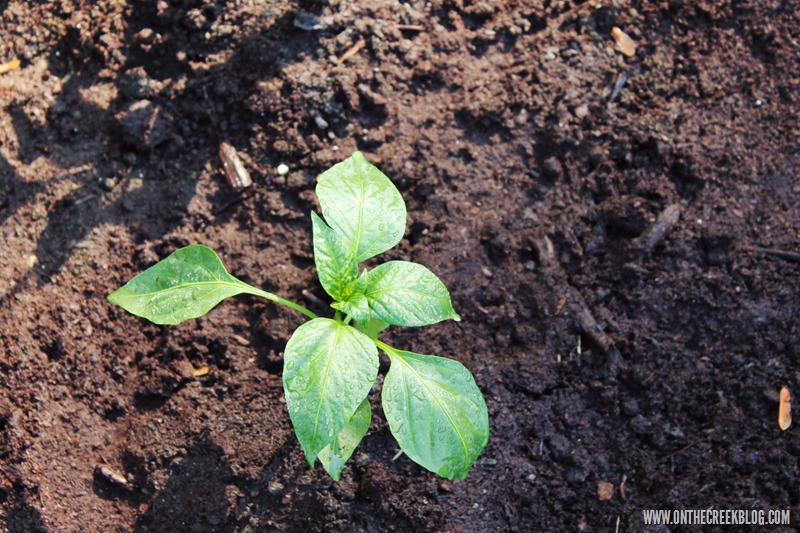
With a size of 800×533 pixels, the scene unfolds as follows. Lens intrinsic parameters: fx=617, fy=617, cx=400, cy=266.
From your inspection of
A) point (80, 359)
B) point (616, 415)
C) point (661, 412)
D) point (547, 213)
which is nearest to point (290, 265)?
point (80, 359)

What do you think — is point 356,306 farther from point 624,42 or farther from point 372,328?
point 624,42

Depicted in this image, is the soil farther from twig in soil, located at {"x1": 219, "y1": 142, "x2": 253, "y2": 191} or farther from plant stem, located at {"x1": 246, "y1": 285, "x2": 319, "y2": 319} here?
plant stem, located at {"x1": 246, "y1": 285, "x2": 319, "y2": 319}

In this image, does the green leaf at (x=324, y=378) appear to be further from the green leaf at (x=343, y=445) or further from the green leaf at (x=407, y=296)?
the green leaf at (x=343, y=445)

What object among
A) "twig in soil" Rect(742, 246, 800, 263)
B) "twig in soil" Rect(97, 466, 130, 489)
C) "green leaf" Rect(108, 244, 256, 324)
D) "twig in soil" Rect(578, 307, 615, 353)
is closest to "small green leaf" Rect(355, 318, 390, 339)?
"green leaf" Rect(108, 244, 256, 324)

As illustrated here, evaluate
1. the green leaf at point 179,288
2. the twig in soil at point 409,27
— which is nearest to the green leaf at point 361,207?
the green leaf at point 179,288

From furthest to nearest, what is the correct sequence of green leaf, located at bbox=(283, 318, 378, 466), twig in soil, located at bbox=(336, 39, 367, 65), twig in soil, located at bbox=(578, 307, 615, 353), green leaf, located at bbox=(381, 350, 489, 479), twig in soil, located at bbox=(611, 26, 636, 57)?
twig in soil, located at bbox=(611, 26, 636, 57) < twig in soil, located at bbox=(336, 39, 367, 65) < twig in soil, located at bbox=(578, 307, 615, 353) < green leaf, located at bbox=(381, 350, 489, 479) < green leaf, located at bbox=(283, 318, 378, 466)
